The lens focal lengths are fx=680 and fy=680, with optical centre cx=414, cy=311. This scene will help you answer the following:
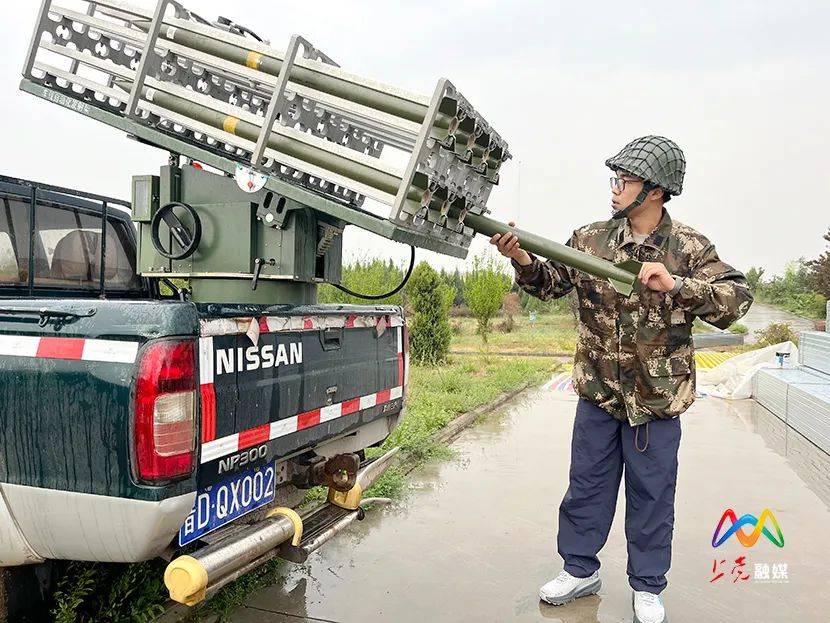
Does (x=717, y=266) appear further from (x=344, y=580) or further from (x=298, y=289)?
(x=344, y=580)

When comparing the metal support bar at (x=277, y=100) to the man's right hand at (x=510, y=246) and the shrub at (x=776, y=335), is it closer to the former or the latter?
the man's right hand at (x=510, y=246)

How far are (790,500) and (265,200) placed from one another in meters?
4.23

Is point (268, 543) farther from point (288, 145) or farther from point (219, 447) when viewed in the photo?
point (288, 145)

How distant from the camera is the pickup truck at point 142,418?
2.04 m

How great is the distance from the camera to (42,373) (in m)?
2.17

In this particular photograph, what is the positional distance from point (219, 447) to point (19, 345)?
732mm

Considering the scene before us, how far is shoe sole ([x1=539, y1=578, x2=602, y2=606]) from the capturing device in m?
3.24

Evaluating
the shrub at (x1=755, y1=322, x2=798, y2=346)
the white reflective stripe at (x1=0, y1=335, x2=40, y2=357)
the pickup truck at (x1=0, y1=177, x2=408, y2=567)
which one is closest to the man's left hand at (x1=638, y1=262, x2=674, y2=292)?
the pickup truck at (x1=0, y1=177, x2=408, y2=567)

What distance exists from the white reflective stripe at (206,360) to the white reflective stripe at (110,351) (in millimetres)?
197

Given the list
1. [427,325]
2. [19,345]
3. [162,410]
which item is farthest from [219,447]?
[427,325]

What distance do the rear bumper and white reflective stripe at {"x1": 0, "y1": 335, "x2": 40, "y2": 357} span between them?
0.44m

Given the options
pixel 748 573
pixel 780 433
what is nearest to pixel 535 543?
pixel 748 573

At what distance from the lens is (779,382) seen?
7980mm

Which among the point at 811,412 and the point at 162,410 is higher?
the point at 162,410
